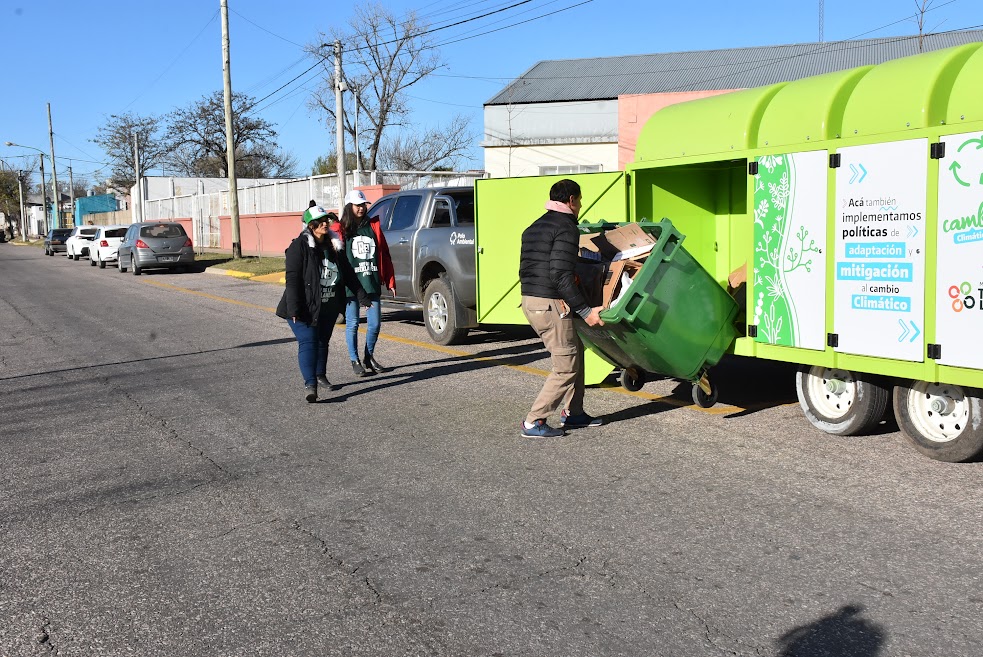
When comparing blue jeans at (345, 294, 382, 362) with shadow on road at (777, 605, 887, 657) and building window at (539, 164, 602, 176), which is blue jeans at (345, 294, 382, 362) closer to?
shadow on road at (777, 605, 887, 657)

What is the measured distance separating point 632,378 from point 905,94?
308 cm

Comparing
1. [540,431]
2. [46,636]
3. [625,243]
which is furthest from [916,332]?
[46,636]

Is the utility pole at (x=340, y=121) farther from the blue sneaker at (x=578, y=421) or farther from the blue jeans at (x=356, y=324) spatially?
the blue sneaker at (x=578, y=421)

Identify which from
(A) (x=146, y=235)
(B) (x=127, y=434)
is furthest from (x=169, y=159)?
(B) (x=127, y=434)

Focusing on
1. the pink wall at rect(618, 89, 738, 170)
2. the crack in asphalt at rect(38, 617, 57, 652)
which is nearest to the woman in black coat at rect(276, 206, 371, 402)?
the crack in asphalt at rect(38, 617, 57, 652)

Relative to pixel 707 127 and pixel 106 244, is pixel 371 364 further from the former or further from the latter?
pixel 106 244

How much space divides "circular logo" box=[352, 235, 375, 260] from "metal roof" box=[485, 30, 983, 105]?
3014 centimetres

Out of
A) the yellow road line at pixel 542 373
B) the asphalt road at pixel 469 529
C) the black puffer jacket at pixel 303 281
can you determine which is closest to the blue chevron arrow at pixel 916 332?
the asphalt road at pixel 469 529

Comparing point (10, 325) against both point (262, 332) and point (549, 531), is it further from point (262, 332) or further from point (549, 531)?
point (549, 531)

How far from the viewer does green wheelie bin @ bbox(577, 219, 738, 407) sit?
661cm

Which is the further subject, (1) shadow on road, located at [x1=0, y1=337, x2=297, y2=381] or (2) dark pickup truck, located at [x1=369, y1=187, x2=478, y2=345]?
(2) dark pickup truck, located at [x1=369, y1=187, x2=478, y2=345]

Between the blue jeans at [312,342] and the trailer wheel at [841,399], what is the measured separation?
4.09 metres

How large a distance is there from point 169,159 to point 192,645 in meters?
81.5

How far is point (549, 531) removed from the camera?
4926 millimetres
